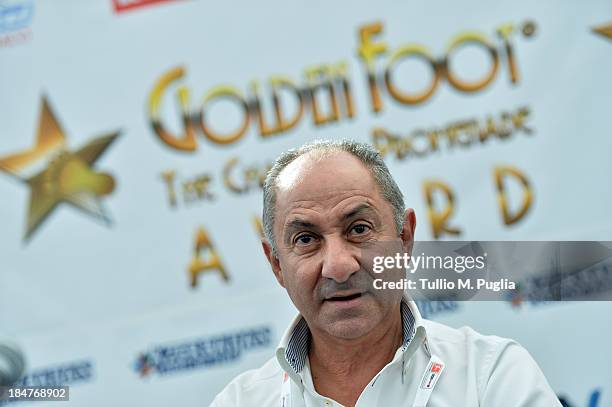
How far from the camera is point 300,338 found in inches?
65.7

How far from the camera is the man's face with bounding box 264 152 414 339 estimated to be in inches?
58.3

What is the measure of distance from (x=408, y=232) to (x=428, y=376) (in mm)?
272

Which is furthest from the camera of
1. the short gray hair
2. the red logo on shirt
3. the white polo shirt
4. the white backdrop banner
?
the red logo on shirt

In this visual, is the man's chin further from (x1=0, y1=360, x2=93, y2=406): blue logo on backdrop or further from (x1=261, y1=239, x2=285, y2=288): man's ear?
(x1=0, y1=360, x2=93, y2=406): blue logo on backdrop

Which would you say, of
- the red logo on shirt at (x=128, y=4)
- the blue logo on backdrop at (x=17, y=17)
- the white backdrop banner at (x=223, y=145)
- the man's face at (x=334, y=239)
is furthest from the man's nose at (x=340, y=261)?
the blue logo on backdrop at (x=17, y=17)

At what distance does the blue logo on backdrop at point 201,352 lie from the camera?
105 inches

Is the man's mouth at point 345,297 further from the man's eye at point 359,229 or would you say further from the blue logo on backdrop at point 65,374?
the blue logo on backdrop at point 65,374

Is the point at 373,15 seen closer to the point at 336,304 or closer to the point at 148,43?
the point at 148,43

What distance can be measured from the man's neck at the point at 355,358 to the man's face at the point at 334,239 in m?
0.05

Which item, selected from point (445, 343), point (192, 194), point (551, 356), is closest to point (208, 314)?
point (192, 194)

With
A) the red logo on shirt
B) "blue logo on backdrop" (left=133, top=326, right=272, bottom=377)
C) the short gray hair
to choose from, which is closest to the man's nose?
the short gray hair

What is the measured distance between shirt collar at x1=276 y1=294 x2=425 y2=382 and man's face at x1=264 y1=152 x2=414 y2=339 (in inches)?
1.8

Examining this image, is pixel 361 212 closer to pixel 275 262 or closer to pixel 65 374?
pixel 275 262

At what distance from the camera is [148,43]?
2.79m
